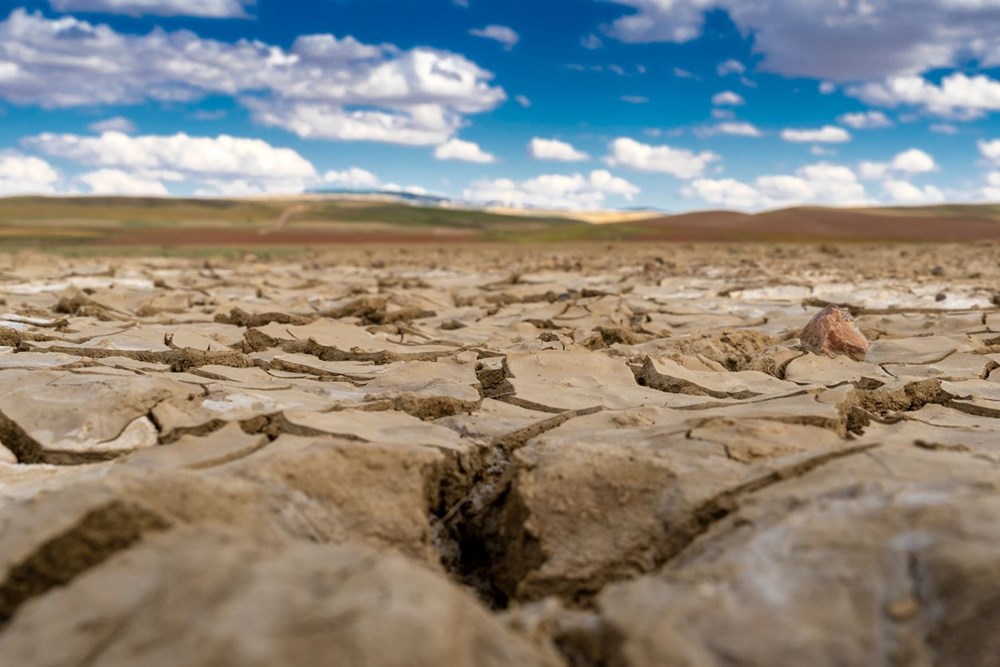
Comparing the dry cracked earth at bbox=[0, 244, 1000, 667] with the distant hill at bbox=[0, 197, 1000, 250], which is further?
the distant hill at bbox=[0, 197, 1000, 250]

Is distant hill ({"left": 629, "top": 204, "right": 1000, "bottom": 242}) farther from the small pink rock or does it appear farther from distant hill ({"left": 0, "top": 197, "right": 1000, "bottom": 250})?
the small pink rock

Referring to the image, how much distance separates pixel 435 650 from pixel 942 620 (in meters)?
0.83

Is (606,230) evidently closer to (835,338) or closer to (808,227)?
(808,227)

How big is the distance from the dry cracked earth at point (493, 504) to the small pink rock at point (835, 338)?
0.32ft

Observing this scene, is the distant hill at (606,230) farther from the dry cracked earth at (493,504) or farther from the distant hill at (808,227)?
the dry cracked earth at (493,504)

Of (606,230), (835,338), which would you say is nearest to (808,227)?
(606,230)

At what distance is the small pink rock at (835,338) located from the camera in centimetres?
420

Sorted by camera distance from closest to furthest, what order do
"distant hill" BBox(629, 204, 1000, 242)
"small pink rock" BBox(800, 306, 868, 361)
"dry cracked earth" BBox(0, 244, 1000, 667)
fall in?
1. "dry cracked earth" BBox(0, 244, 1000, 667)
2. "small pink rock" BBox(800, 306, 868, 361)
3. "distant hill" BBox(629, 204, 1000, 242)

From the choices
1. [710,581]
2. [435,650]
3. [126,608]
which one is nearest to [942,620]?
[710,581]

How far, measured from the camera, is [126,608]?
1.28 m

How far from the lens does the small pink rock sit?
13.8 feet

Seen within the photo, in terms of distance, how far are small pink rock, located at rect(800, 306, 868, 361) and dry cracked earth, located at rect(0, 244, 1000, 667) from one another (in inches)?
3.8

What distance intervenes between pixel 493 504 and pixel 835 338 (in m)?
2.69

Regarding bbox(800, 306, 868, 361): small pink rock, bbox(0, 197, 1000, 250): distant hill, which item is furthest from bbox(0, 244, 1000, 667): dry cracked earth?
bbox(0, 197, 1000, 250): distant hill
